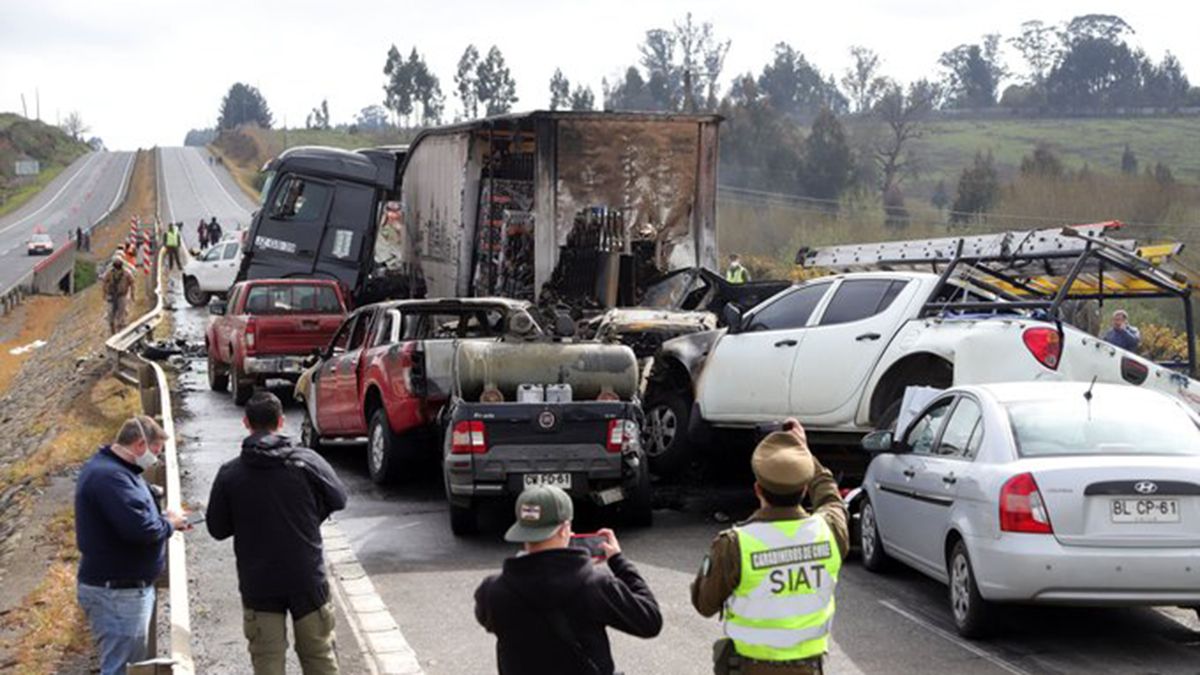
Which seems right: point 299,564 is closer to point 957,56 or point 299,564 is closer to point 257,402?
point 257,402

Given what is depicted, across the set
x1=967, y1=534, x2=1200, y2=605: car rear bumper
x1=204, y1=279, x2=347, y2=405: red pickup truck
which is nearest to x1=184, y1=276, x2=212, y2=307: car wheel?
x1=204, y1=279, x2=347, y2=405: red pickup truck

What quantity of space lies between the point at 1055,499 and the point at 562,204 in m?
11.4

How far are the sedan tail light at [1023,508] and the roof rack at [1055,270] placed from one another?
279cm

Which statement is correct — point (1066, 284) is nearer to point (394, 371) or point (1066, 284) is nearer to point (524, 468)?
point (524, 468)

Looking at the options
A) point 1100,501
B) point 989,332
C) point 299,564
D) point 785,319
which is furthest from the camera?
point 785,319

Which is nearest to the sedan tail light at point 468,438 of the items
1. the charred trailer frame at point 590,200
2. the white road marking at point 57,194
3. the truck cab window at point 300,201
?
the charred trailer frame at point 590,200

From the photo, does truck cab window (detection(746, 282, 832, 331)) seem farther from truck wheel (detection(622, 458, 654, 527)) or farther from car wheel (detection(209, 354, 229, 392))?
car wheel (detection(209, 354, 229, 392))

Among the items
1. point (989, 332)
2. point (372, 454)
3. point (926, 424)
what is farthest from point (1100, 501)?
point (372, 454)

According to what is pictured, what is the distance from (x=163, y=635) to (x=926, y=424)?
16.0 ft

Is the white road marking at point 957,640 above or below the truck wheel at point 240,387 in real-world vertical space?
above

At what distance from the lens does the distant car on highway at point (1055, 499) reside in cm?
782

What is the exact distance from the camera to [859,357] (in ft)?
38.3

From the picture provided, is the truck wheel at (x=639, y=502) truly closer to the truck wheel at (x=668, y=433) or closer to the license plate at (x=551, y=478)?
the license plate at (x=551, y=478)

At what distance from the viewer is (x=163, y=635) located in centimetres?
894
